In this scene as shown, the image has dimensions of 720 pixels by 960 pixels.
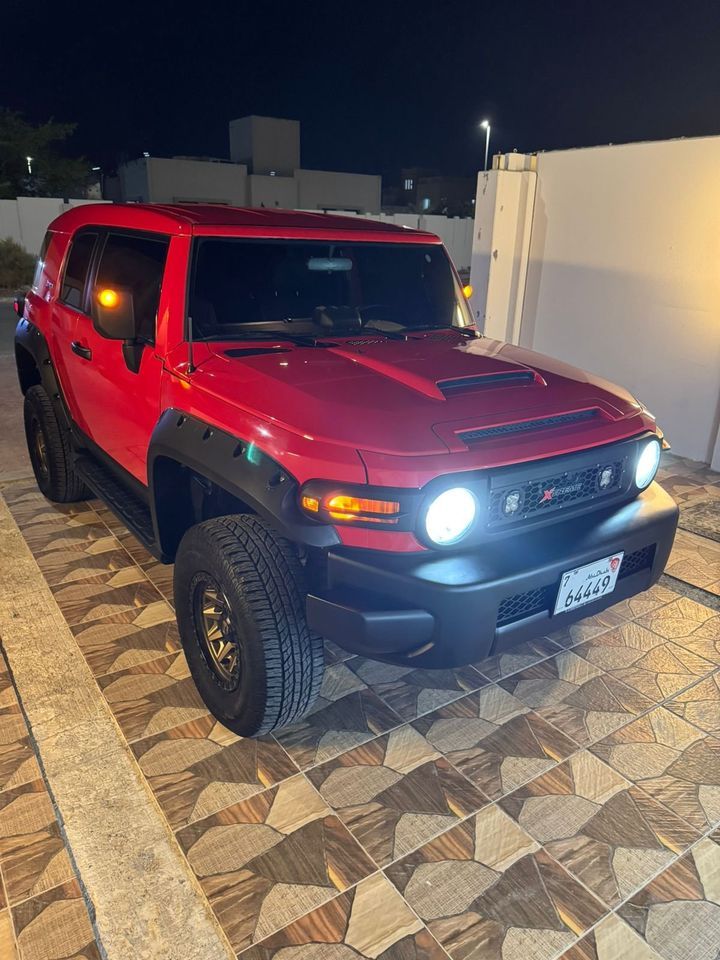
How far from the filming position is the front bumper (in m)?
2.18

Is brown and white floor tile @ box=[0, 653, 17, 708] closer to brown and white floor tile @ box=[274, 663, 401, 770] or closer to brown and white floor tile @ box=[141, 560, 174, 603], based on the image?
brown and white floor tile @ box=[141, 560, 174, 603]

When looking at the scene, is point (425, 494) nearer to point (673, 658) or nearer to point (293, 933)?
point (293, 933)

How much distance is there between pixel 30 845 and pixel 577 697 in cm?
215

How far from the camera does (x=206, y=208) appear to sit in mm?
3404

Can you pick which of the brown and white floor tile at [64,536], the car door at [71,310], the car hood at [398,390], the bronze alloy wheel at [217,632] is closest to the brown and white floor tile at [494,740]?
the bronze alloy wheel at [217,632]

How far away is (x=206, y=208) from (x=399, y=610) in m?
2.26

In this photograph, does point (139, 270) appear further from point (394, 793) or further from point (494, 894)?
point (494, 894)

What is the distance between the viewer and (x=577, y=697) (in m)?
3.05

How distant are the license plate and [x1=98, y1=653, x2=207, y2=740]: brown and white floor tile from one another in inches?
58.8

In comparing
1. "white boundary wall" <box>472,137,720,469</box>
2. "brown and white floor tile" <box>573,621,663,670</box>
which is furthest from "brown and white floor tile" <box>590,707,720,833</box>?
"white boundary wall" <box>472,137,720,469</box>

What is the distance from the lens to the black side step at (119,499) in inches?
130

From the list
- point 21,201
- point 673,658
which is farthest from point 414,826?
point 21,201

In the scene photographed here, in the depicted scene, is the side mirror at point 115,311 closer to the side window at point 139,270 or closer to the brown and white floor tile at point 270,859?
the side window at point 139,270

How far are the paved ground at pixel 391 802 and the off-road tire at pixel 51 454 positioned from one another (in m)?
1.21
